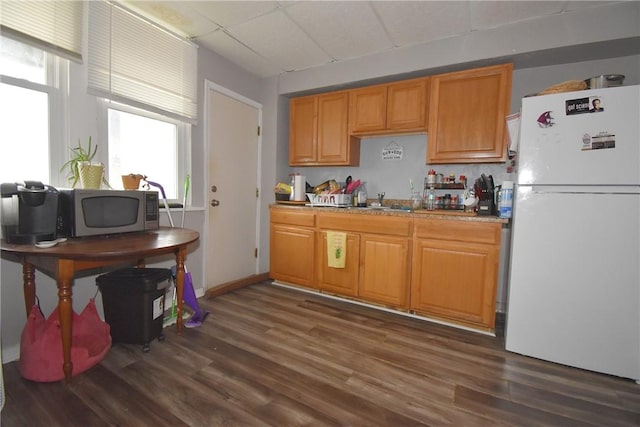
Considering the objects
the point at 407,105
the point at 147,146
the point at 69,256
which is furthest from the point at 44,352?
the point at 407,105

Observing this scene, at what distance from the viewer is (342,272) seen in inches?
112

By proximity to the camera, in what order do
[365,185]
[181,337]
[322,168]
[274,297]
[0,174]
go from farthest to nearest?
1. [322,168]
2. [365,185]
3. [274,297]
4. [181,337]
5. [0,174]

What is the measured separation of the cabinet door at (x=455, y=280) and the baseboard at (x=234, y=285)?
1781 millimetres

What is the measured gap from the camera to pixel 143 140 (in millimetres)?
2393

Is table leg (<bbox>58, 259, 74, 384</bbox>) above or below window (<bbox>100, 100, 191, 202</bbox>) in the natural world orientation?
below

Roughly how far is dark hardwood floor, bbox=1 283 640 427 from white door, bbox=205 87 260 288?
993 mm

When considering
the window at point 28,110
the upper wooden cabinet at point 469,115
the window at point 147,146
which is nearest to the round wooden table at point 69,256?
the window at point 28,110

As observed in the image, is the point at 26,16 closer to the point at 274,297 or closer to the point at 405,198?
the point at 274,297

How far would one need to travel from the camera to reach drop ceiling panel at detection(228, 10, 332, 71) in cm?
231

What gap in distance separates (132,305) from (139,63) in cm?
186

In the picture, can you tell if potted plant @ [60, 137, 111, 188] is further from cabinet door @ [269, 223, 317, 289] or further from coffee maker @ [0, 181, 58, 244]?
cabinet door @ [269, 223, 317, 289]

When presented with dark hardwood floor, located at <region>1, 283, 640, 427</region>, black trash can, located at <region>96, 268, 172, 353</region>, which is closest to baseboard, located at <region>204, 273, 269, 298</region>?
dark hardwood floor, located at <region>1, 283, 640, 427</region>

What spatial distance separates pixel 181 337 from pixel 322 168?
2.33 m

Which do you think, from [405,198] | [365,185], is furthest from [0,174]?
[405,198]
